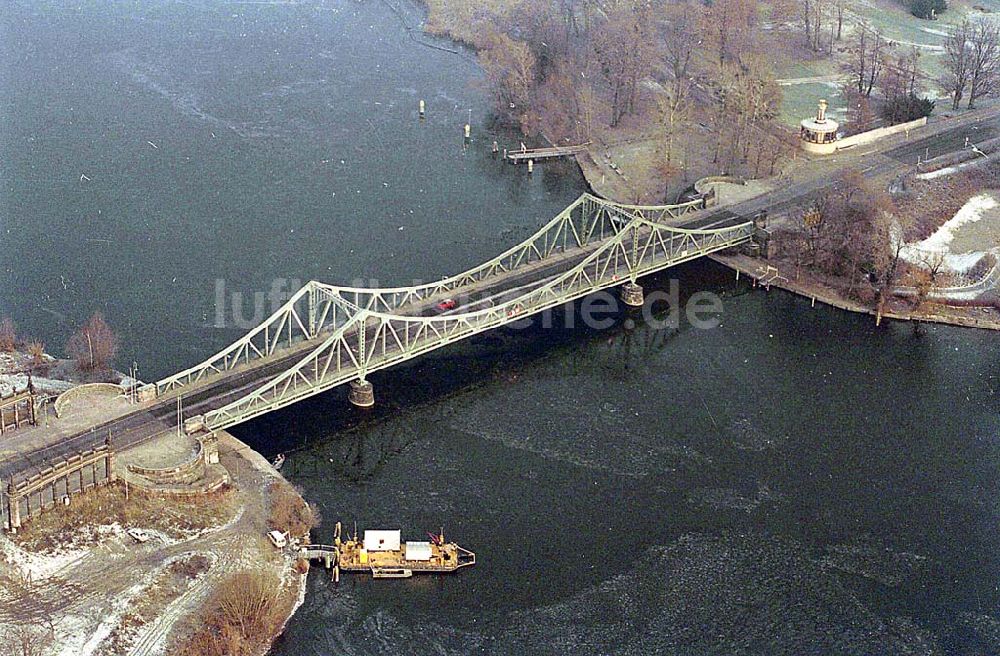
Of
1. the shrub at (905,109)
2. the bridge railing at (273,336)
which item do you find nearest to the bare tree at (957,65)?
the shrub at (905,109)

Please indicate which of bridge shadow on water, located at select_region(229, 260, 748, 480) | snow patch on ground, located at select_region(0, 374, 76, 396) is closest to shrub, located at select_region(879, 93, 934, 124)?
bridge shadow on water, located at select_region(229, 260, 748, 480)

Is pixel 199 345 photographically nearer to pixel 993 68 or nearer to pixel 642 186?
pixel 642 186

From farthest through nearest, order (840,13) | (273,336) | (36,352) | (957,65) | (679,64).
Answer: (840,13)
(679,64)
(957,65)
(273,336)
(36,352)

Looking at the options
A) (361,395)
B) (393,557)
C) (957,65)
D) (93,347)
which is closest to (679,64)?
(957,65)

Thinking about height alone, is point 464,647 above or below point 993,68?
below

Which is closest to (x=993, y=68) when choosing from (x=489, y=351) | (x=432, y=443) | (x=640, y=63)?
(x=640, y=63)

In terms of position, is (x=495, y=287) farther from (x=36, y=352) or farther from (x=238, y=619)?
(x=238, y=619)

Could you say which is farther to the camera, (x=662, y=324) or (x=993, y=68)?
(x=993, y=68)
